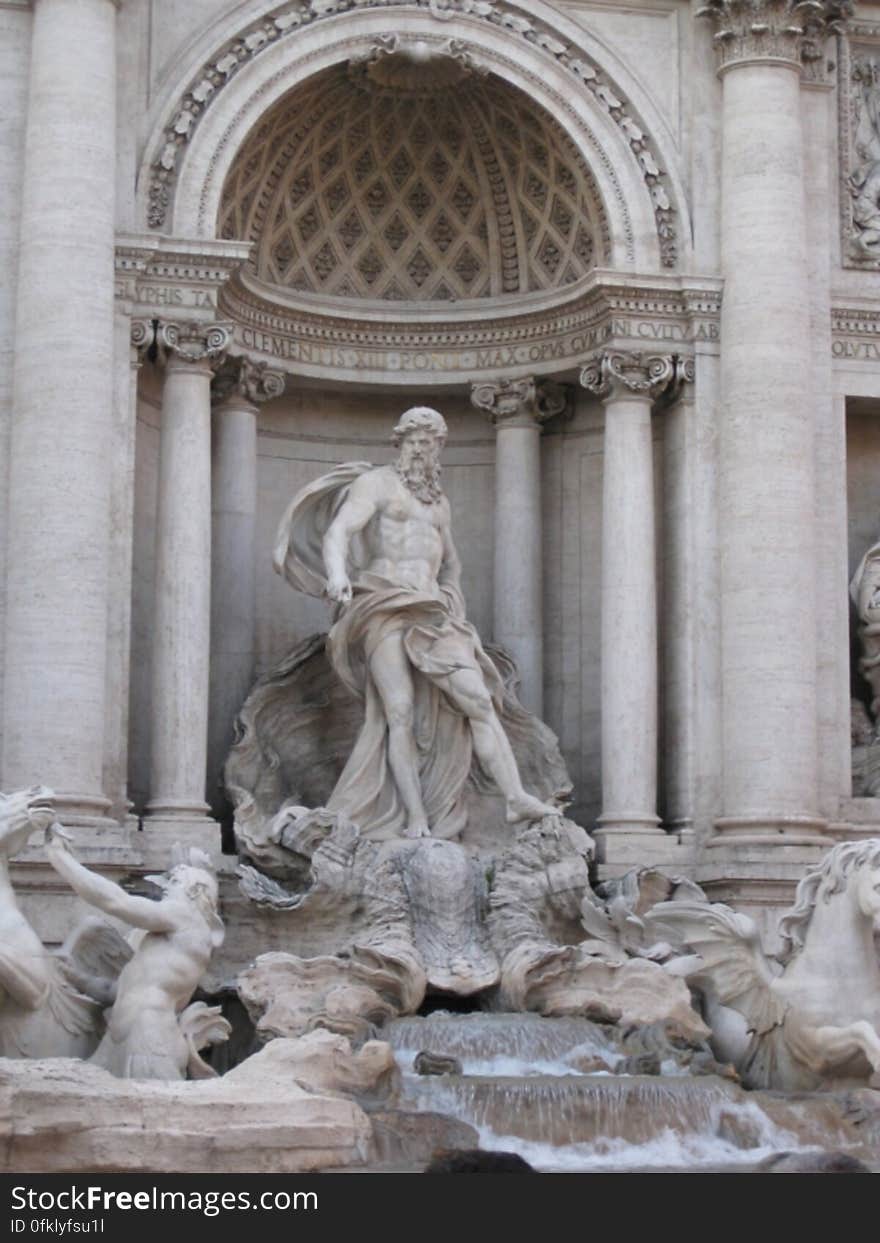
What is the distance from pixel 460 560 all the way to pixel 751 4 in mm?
5470

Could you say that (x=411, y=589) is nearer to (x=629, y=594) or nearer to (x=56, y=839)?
(x=629, y=594)

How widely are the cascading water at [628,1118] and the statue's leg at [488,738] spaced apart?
3.32 meters

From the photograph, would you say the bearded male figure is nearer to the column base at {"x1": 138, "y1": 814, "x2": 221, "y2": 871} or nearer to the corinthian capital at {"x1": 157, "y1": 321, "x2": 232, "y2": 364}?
the column base at {"x1": 138, "y1": 814, "x2": 221, "y2": 871}

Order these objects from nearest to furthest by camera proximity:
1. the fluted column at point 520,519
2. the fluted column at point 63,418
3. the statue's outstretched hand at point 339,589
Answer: the fluted column at point 63,418 → the statue's outstretched hand at point 339,589 → the fluted column at point 520,519

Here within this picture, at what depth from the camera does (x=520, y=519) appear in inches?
947

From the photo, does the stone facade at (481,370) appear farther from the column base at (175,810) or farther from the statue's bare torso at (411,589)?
the statue's bare torso at (411,589)

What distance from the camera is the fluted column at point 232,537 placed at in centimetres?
2311

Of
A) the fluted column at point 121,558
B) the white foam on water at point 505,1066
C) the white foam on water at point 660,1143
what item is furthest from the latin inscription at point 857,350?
the white foam on water at point 660,1143

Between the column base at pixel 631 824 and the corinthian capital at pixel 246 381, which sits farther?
the corinthian capital at pixel 246 381

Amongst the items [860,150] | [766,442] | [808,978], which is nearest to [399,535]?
[766,442]

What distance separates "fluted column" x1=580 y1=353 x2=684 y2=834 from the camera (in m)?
22.6

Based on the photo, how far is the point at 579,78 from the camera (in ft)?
76.2

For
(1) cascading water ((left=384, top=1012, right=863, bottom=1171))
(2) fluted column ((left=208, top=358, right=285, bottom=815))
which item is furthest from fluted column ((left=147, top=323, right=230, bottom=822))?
(1) cascading water ((left=384, top=1012, right=863, bottom=1171))

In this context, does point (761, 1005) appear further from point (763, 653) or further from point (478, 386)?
point (478, 386)
